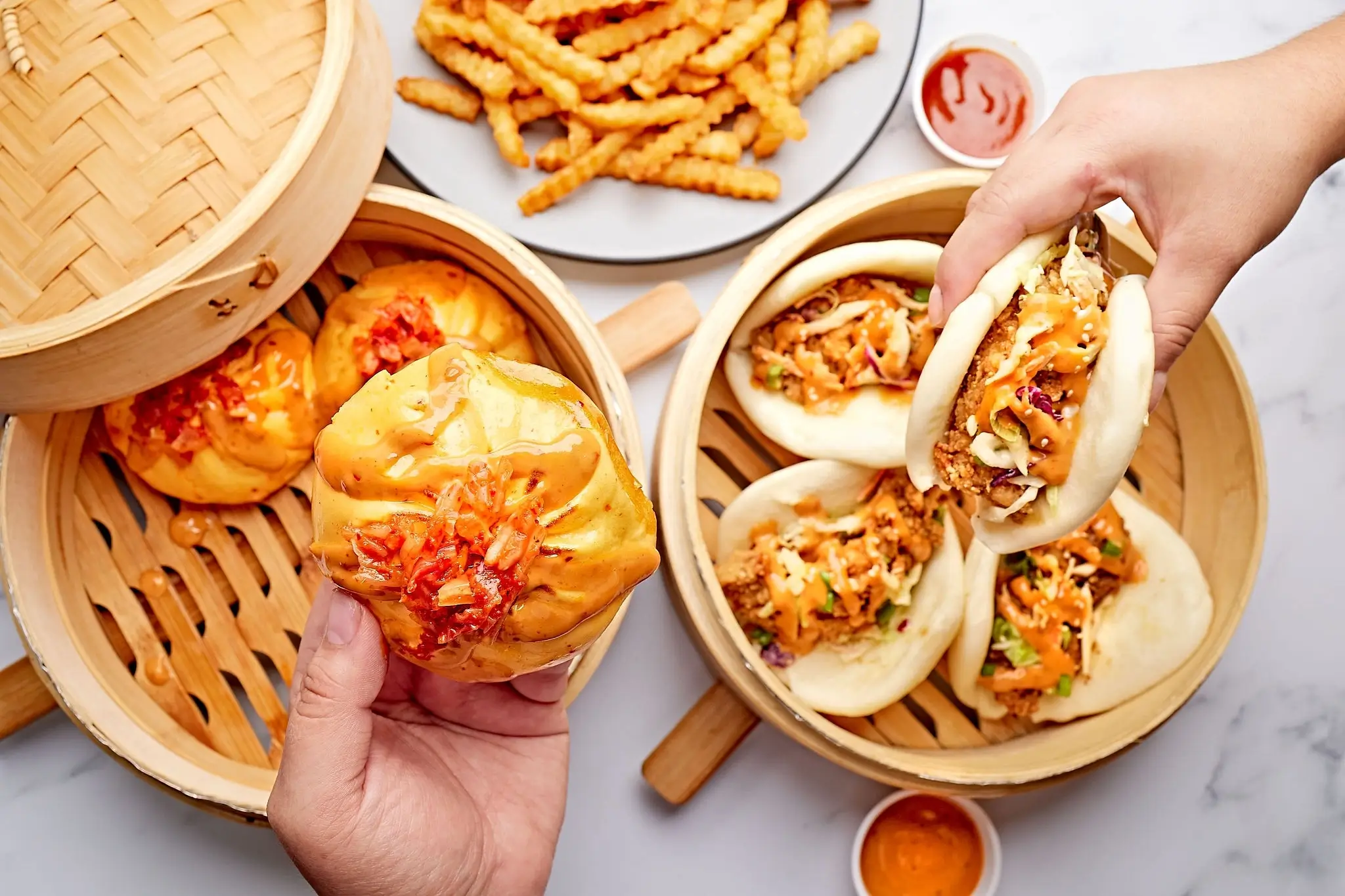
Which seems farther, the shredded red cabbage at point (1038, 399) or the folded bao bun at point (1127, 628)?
the folded bao bun at point (1127, 628)

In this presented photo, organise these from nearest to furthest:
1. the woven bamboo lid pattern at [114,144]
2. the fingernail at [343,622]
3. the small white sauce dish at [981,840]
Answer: the fingernail at [343,622], the woven bamboo lid pattern at [114,144], the small white sauce dish at [981,840]

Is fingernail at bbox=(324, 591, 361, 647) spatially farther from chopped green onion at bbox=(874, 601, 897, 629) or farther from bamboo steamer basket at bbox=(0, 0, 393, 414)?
chopped green onion at bbox=(874, 601, 897, 629)

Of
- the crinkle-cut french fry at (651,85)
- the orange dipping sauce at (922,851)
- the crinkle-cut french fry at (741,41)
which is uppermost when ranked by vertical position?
the crinkle-cut french fry at (741,41)

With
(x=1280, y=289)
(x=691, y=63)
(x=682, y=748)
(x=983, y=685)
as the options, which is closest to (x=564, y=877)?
(x=682, y=748)

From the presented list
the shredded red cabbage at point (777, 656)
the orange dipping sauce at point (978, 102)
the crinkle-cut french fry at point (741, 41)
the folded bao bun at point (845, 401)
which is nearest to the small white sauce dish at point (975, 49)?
the orange dipping sauce at point (978, 102)

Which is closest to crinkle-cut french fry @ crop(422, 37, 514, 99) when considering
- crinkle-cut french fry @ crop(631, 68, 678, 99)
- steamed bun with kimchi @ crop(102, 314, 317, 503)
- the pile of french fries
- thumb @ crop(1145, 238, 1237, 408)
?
the pile of french fries

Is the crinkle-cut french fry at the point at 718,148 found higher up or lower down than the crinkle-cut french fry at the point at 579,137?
lower down

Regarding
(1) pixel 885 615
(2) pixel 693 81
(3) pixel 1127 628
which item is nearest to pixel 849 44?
(2) pixel 693 81

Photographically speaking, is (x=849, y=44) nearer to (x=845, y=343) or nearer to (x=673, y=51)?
(x=673, y=51)

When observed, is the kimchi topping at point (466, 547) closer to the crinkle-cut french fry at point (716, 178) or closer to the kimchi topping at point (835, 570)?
the kimchi topping at point (835, 570)
